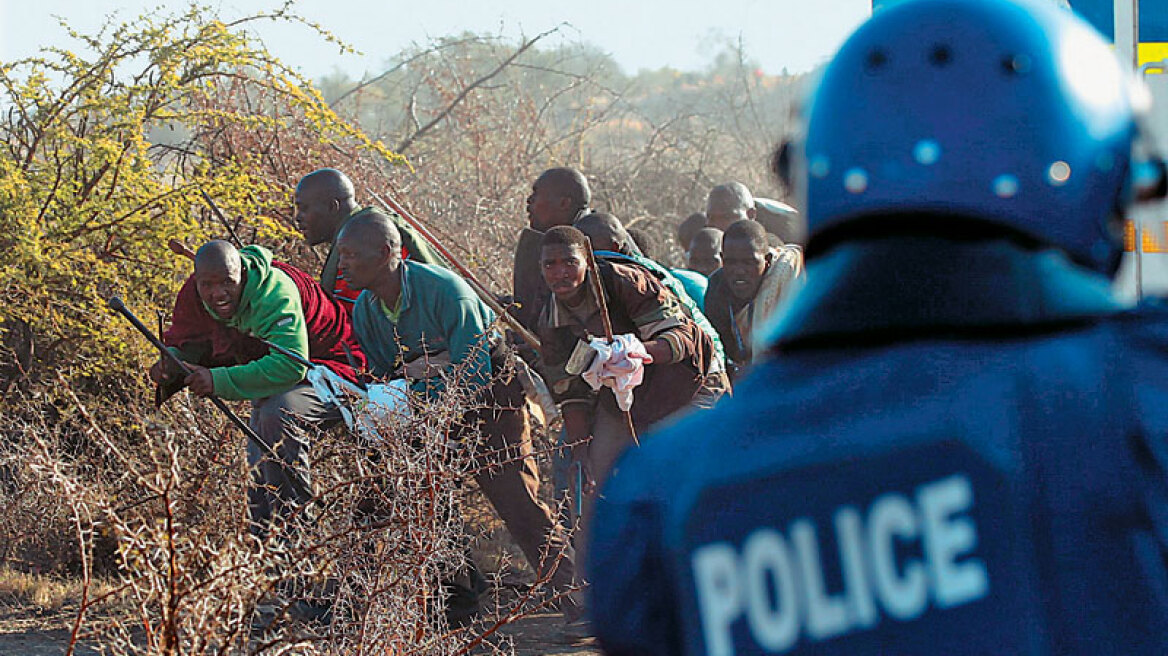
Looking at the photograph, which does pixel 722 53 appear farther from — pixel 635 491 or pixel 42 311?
pixel 635 491

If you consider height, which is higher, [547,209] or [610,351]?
[547,209]

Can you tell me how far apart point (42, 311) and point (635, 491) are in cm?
618

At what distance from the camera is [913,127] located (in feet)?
4.10

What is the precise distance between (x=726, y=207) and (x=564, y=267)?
2.53m

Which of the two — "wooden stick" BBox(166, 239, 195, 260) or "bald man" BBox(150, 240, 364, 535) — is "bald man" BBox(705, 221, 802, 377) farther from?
"wooden stick" BBox(166, 239, 195, 260)

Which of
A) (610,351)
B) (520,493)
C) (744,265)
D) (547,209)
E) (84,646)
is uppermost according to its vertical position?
(547,209)

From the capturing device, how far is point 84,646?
6.20 meters

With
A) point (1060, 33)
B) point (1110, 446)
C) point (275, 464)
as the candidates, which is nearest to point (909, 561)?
point (1110, 446)

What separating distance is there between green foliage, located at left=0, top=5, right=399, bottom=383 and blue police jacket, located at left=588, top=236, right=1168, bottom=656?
19.8ft

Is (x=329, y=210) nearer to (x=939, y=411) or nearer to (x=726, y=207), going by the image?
(x=726, y=207)

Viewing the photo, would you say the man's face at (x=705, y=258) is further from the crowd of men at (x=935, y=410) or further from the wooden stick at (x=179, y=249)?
the crowd of men at (x=935, y=410)

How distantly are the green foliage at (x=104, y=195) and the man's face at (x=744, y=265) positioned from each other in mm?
2257

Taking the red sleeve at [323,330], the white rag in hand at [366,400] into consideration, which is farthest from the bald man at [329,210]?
the white rag in hand at [366,400]

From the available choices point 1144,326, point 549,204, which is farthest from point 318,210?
point 1144,326
